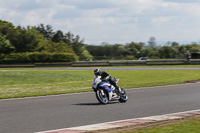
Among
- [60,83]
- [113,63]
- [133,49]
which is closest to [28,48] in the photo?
[113,63]

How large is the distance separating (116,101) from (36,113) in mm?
4051

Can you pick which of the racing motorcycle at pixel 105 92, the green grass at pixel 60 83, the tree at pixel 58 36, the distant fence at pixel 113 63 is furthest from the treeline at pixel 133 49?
the racing motorcycle at pixel 105 92

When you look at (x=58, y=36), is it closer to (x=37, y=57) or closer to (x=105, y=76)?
(x=37, y=57)

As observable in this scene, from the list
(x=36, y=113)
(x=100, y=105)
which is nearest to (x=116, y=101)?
(x=100, y=105)

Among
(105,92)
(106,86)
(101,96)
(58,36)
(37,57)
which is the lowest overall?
(101,96)

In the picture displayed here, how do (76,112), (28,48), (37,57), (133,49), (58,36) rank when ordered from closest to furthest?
(76,112)
(37,57)
(28,48)
(58,36)
(133,49)

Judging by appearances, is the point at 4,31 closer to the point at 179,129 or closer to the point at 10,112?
the point at 10,112

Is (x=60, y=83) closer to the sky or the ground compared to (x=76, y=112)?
closer to the ground

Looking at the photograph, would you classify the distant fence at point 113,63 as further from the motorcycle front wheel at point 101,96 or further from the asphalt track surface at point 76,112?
the motorcycle front wheel at point 101,96

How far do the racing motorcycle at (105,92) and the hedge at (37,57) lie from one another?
136ft

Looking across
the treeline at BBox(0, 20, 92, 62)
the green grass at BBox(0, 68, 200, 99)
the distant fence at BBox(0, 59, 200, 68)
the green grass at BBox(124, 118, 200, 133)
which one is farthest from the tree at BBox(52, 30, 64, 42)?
the green grass at BBox(124, 118, 200, 133)

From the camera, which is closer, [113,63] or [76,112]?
[76,112]

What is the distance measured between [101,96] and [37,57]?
146 feet

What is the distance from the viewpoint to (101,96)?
1179 centimetres
